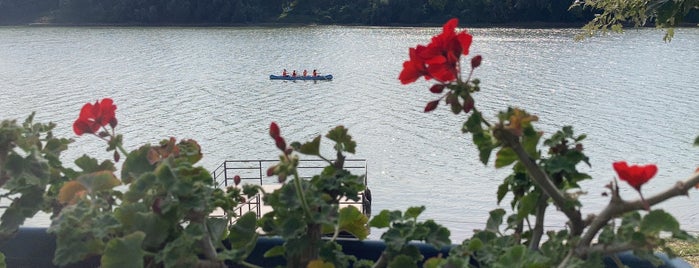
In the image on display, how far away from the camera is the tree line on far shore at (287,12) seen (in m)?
66.1

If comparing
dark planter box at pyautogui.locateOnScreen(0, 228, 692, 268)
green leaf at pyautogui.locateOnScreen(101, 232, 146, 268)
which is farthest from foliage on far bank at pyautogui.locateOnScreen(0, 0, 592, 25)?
green leaf at pyautogui.locateOnScreen(101, 232, 146, 268)

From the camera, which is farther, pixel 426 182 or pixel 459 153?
pixel 459 153

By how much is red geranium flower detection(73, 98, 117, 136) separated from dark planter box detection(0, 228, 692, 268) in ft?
1.93

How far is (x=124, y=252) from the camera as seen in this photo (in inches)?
68.2

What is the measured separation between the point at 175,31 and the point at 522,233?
2530 inches

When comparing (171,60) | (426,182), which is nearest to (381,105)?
(426,182)

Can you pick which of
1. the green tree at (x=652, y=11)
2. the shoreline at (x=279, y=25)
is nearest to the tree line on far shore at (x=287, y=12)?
the shoreline at (x=279, y=25)

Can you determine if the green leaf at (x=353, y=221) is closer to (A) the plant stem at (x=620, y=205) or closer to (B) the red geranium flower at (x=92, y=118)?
(A) the plant stem at (x=620, y=205)

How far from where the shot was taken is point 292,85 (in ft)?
115

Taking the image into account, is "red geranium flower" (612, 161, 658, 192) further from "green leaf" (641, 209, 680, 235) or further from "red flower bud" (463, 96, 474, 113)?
"red flower bud" (463, 96, 474, 113)

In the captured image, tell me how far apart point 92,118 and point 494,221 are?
1.07 meters

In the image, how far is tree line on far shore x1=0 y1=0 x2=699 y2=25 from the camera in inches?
2601

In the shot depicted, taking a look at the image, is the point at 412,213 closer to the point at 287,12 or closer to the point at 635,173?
the point at 635,173

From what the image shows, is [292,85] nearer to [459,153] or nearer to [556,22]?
[459,153]
